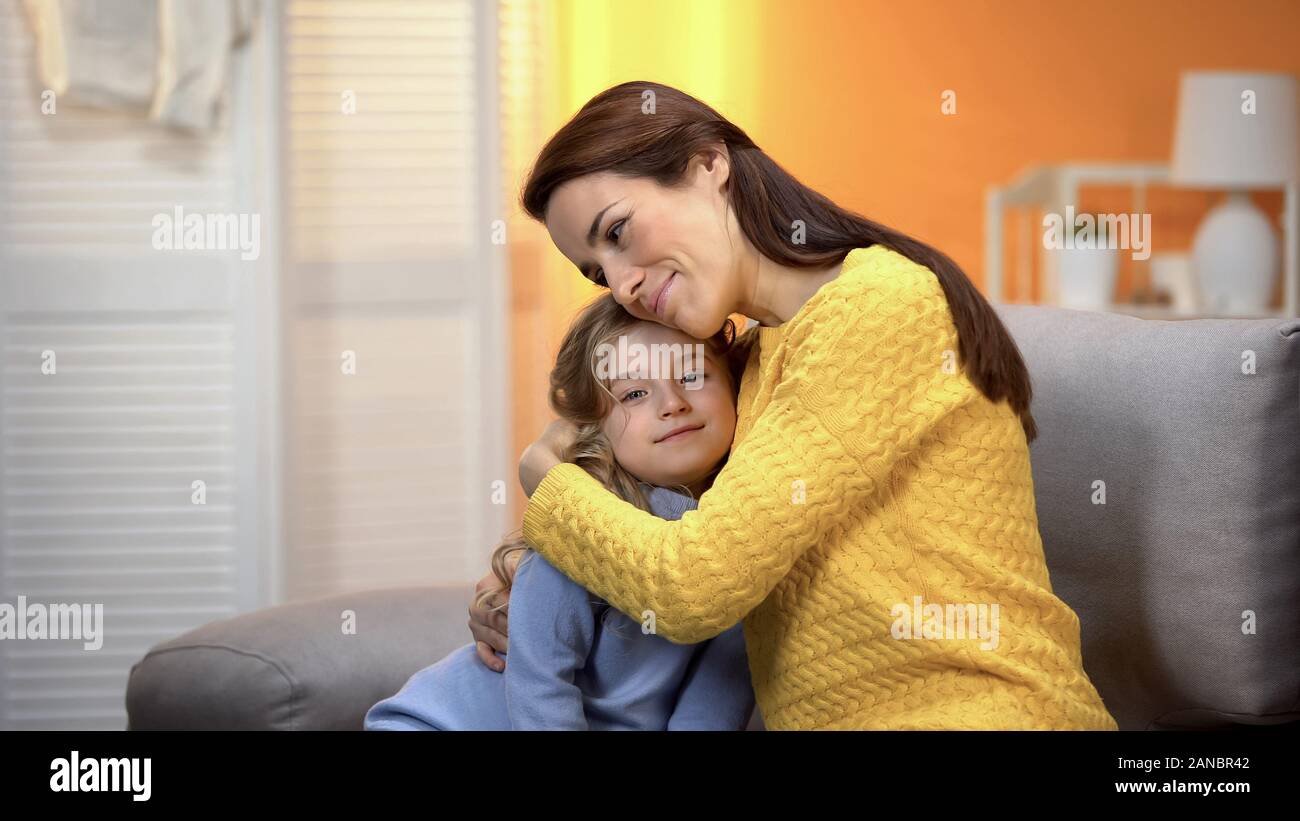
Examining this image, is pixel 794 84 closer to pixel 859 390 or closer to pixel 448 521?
pixel 448 521

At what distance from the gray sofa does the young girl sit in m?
0.28

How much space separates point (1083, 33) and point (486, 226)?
5.95 ft

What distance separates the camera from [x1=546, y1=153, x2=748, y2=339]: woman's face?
105 cm

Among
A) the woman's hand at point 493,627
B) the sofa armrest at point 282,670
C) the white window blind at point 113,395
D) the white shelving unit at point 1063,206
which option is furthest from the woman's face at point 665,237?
the white shelving unit at point 1063,206

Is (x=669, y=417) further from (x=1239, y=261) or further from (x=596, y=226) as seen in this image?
(x=1239, y=261)

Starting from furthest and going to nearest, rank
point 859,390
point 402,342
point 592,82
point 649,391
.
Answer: point 592,82 < point 402,342 < point 649,391 < point 859,390

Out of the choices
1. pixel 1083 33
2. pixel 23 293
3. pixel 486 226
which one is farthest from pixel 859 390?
pixel 1083 33

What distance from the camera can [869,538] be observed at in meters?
1.01

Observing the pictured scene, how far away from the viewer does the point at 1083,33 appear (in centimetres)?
351

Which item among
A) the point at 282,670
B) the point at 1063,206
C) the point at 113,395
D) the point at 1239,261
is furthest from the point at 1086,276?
the point at 282,670

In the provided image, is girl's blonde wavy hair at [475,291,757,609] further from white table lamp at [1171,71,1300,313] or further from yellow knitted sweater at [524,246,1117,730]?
white table lamp at [1171,71,1300,313]

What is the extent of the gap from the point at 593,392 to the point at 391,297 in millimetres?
1773

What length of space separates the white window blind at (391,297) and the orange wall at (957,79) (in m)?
0.82

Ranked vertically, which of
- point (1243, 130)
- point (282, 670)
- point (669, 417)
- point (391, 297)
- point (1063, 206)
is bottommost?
point (282, 670)
